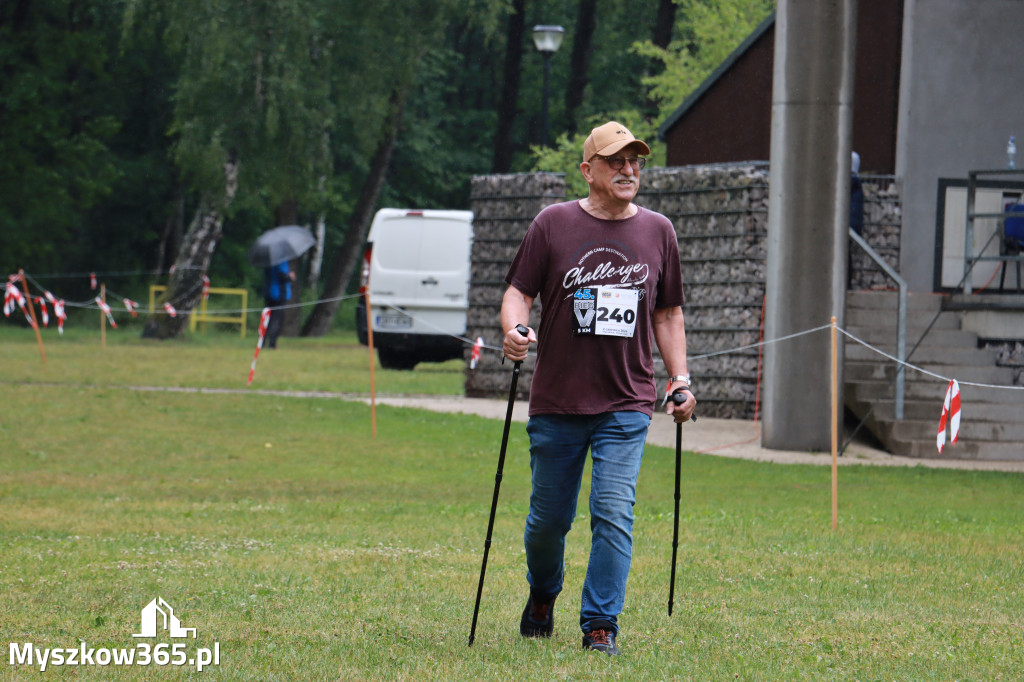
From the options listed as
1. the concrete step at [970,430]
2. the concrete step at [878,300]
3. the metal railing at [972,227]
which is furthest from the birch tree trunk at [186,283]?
the concrete step at [970,430]

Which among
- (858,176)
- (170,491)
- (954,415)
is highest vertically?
(858,176)

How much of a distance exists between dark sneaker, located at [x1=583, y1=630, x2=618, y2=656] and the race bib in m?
1.17

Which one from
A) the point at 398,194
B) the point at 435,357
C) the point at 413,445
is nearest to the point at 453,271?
the point at 435,357

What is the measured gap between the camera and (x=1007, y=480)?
13422 mm

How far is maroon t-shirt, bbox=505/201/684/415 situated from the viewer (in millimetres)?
6051

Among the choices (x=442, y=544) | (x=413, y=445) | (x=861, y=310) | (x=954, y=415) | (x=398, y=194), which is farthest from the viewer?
(x=398, y=194)

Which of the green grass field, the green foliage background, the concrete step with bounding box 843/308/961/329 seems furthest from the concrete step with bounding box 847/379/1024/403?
the green foliage background

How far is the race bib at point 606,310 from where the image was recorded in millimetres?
6023

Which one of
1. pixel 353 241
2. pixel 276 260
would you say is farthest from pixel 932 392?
pixel 353 241

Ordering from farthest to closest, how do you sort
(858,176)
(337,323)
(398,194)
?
(398,194), (337,323), (858,176)

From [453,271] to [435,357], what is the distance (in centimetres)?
185

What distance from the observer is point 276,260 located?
98.6 feet

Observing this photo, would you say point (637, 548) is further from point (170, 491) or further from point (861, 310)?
point (861, 310)

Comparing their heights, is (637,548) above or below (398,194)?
below
